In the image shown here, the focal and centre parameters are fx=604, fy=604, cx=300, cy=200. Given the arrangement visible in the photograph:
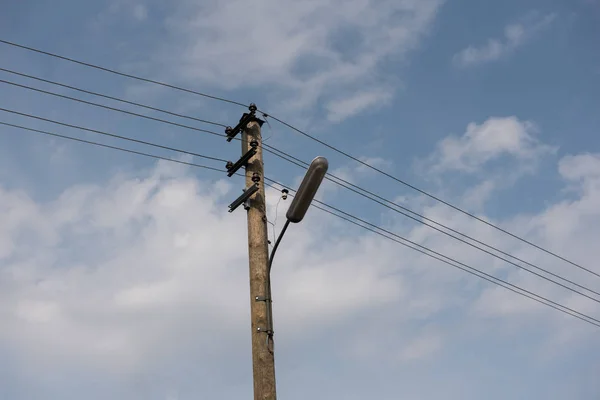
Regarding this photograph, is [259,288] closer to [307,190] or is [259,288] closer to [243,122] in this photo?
[307,190]

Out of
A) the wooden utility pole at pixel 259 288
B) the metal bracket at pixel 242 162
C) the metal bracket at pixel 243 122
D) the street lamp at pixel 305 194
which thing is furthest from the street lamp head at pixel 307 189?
the metal bracket at pixel 243 122

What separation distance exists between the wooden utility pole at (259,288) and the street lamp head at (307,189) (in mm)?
893

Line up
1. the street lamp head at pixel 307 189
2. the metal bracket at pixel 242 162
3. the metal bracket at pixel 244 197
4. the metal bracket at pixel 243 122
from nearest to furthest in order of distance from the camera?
the street lamp head at pixel 307 189 → the metal bracket at pixel 244 197 → the metal bracket at pixel 242 162 → the metal bracket at pixel 243 122

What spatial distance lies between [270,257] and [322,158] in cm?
156

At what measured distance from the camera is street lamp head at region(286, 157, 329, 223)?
712 centimetres

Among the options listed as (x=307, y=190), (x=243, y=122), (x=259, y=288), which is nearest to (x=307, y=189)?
(x=307, y=190)

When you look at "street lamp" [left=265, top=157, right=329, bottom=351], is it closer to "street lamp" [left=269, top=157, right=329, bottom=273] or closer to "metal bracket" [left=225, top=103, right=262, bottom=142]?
"street lamp" [left=269, top=157, right=329, bottom=273]

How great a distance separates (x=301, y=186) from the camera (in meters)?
7.26

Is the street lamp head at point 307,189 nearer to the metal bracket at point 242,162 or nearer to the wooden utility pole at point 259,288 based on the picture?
the wooden utility pole at point 259,288

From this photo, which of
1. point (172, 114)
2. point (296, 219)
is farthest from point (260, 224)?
point (172, 114)

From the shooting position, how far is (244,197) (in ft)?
27.9

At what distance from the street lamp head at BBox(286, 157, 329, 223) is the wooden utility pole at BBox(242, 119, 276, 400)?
Answer: 0.89 meters

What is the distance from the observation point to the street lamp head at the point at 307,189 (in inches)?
280

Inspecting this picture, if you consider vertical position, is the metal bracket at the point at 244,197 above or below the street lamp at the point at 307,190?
above
